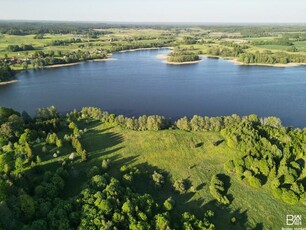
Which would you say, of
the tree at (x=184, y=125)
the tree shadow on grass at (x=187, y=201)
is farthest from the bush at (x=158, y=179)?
the tree at (x=184, y=125)

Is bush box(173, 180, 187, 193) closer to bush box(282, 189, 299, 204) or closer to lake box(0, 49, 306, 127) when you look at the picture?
bush box(282, 189, 299, 204)

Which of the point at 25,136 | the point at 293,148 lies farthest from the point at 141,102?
the point at 293,148

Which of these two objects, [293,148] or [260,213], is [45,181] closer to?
[260,213]

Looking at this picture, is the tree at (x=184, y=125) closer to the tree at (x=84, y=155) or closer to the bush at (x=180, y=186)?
the bush at (x=180, y=186)

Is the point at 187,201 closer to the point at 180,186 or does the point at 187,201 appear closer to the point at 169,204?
the point at 180,186

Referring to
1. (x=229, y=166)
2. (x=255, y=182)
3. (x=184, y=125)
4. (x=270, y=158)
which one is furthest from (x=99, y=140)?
(x=270, y=158)

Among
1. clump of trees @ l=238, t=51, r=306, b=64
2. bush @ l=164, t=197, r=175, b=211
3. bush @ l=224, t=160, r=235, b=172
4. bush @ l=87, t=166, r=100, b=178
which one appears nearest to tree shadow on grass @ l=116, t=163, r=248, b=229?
bush @ l=164, t=197, r=175, b=211

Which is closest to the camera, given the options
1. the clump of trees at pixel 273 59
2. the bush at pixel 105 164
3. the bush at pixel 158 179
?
the bush at pixel 158 179
